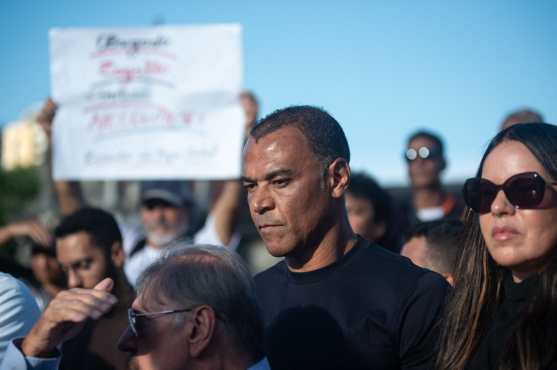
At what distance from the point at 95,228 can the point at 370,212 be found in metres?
1.79

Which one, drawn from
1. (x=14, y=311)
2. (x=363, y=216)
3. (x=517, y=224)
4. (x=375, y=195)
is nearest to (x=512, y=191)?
(x=517, y=224)

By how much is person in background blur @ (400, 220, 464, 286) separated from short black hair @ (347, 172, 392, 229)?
110 centimetres

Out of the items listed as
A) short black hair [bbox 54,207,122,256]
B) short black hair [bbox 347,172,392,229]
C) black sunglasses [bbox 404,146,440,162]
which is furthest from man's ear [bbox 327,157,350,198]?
black sunglasses [bbox 404,146,440,162]

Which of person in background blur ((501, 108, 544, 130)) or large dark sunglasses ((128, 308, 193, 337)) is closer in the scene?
large dark sunglasses ((128, 308, 193, 337))

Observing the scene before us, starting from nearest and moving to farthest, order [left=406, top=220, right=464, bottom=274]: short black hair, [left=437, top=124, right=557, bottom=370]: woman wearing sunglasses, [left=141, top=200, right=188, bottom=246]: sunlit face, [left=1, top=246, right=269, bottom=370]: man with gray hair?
[left=437, top=124, right=557, bottom=370]: woman wearing sunglasses < [left=1, top=246, right=269, bottom=370]: man with gray hair < [left=406, top=220, right=464, bottom=274]: short black hair < [left=141, top=200, right=188, bottom=246]: sunlit face

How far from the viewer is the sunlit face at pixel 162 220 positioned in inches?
232

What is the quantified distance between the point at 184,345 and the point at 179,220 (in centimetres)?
371

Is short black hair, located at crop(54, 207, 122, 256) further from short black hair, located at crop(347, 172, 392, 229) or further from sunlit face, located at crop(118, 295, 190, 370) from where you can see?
sunlit face, located at crop(118, 295, 190, 370)

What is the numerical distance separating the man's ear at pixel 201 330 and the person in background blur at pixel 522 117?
362 centimetres

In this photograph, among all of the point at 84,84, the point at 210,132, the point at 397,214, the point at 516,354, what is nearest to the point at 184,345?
the point at 516,354

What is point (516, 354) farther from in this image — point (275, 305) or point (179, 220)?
point (179, 220)

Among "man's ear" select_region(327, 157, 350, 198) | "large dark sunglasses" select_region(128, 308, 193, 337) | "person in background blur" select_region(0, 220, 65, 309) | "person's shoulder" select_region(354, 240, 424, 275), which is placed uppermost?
"man's ear" select_region(327, 157, 350, 198)

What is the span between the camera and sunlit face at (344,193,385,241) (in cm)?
500

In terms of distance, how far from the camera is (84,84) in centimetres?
563
